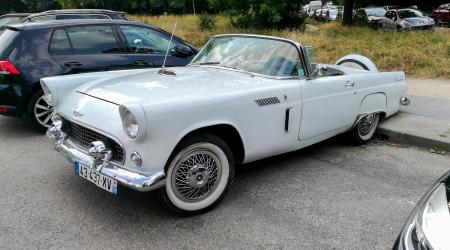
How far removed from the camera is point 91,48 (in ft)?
21.1

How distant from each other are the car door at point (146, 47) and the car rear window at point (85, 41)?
0.23 meters

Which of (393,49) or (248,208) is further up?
(393,49)

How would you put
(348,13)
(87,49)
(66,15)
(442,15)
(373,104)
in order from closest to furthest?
(373,104) → (87,49) → (66,15) → (348,13) → (442,15)

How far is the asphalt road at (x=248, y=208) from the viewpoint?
332 centimetres

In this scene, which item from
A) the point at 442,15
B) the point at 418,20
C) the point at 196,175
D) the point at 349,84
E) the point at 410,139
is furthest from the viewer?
the point at 442,15

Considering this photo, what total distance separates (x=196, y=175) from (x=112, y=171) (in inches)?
27.5

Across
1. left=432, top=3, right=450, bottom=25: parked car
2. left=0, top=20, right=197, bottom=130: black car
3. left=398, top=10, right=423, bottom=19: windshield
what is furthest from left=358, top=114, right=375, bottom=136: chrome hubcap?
left=432, top=3, right=450, bottom=25: parked car

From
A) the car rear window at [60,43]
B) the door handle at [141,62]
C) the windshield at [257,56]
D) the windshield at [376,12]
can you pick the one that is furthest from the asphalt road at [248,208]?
the windshield at [376,12]

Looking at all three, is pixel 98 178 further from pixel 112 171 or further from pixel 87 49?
pixel 87 49

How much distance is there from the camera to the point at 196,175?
142 inches

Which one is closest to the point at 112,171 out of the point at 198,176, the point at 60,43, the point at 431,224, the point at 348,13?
the point at 198,176

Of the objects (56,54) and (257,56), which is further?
(56,54)

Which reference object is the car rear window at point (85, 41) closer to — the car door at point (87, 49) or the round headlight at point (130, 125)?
the car door at point (87, 49)

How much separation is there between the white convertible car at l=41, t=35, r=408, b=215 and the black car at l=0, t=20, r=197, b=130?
1603 mm
